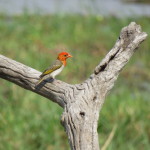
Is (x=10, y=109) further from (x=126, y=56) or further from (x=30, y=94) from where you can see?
(x=126, y=56)

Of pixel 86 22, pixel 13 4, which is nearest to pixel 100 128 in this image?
pixel 86 22

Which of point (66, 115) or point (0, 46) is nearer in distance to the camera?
point (66, 115)

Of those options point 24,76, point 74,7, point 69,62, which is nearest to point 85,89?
point 24,76

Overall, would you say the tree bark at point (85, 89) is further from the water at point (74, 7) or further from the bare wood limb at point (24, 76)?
the water at point (74, 7)

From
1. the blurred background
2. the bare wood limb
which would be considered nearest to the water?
the blurred background

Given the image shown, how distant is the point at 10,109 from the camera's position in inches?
274

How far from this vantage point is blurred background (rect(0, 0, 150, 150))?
6543 millimetres

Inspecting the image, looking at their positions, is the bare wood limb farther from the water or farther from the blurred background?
the water

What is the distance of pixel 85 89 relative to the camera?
3969mm

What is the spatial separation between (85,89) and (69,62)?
4923 millimetres

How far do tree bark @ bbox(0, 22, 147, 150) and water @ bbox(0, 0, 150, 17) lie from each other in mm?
6218

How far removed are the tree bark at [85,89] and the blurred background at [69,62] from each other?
6.86ft

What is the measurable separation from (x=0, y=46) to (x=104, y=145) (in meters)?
3.57

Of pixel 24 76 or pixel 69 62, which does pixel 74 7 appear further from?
pixel 24 76
